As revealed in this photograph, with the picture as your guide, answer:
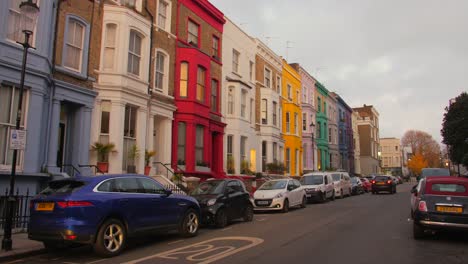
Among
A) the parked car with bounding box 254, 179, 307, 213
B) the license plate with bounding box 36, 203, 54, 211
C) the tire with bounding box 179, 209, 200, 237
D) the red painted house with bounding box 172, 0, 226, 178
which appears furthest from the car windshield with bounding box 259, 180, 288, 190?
the license plate with bounding box 36, 203, 54, 211

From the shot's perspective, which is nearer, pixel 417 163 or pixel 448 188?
pixel 448 188

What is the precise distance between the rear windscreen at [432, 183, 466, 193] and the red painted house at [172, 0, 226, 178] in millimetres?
13293

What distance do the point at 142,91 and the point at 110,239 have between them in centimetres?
1102

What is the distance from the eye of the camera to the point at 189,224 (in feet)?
37.2

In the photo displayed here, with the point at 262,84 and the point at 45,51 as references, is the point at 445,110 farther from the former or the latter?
the point at 45,51

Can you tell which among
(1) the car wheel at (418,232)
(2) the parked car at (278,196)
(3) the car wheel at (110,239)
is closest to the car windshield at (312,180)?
(2) the parked car at (278,196)

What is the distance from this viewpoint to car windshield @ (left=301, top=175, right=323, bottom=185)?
24.9m

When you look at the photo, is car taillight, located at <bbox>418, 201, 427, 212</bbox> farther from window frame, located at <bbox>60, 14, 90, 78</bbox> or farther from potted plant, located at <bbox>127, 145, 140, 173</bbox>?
window frame, located at <bbox>60, 14, 90, 78</bbox>

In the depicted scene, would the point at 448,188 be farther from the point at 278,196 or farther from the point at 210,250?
the point at 278,196

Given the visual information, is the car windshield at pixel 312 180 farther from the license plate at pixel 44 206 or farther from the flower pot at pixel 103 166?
the license plate at pixel 44 206

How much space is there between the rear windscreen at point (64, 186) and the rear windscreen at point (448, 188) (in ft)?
28.5

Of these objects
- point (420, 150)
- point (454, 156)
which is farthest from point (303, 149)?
point (420, 150)

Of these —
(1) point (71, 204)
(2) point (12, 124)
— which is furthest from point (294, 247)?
(2) point (12, 124)

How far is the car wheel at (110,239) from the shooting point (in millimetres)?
8484
